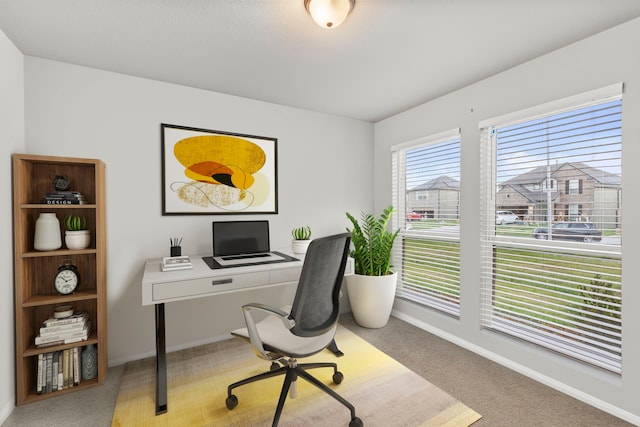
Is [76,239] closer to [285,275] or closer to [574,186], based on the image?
[285,275]

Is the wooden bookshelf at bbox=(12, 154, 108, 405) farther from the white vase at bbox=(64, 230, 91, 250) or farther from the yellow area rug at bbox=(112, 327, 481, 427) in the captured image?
the yellow area rug at bbox=(112, 327, 481, 427)

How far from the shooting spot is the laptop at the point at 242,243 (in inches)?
95.2

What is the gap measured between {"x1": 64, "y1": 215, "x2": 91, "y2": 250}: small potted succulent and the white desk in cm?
45

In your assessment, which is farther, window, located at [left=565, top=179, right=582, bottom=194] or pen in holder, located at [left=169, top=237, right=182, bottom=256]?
pen in holder, located at [left=169, top=237, right=182, bottom=256]

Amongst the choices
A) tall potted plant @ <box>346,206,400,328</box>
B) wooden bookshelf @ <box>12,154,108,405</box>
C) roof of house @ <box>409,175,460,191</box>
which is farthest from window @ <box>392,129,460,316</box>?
wooden bookshelf @ <box>12,154,108,405</box>

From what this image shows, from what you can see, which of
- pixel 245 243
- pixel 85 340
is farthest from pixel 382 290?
pixel 85 340

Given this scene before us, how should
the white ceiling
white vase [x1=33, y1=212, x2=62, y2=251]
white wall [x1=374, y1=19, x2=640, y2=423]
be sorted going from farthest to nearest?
white vase [x1=33, y1=212, x2=62, y2=251]
white wall [x1=374, y1=19, x2=640, y2=423]
the white ceiling

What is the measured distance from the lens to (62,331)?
76.8 inches

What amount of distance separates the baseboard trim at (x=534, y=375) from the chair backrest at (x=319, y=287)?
1542mm

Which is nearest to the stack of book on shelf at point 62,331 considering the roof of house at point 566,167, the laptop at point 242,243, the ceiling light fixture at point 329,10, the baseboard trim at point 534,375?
the laptop at point 242,243

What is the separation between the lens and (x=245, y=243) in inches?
102

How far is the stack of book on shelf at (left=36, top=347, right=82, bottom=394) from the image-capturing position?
1909 millimetres

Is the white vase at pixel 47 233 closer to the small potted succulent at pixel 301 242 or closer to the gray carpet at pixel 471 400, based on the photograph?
the gray carpet at pixel 471 400

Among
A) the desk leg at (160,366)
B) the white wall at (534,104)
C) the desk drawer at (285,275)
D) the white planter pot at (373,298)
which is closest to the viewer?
the white wall at (534,104)
